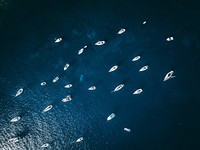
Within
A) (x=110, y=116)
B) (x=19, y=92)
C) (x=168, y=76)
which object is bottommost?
(x=110, y=116)

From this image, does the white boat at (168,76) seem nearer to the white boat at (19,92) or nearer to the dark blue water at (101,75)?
the dark blue water at (101,75)

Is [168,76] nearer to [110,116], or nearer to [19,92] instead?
[110,116]

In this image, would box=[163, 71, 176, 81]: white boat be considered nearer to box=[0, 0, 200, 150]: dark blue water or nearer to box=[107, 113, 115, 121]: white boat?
box=[0, 0, 200, 150]: dark blue water

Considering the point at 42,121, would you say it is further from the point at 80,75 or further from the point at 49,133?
the point at 80,75

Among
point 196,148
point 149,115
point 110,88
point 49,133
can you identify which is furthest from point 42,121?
point 196,148

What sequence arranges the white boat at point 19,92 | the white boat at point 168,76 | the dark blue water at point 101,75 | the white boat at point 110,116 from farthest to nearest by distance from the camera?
the white boat at point 19,92 → the white boat at point 110,116 → the white boat at point 168,76 → the dark blue water at point 101,75

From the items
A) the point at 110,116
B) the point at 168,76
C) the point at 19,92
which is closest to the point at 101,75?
the point at 110,116

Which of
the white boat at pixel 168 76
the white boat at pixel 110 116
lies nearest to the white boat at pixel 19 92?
the white boat at pixel 110 116

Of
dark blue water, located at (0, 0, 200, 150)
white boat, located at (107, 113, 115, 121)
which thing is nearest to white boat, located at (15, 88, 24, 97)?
dark blue water, located at (0, 0, 200, 150)
